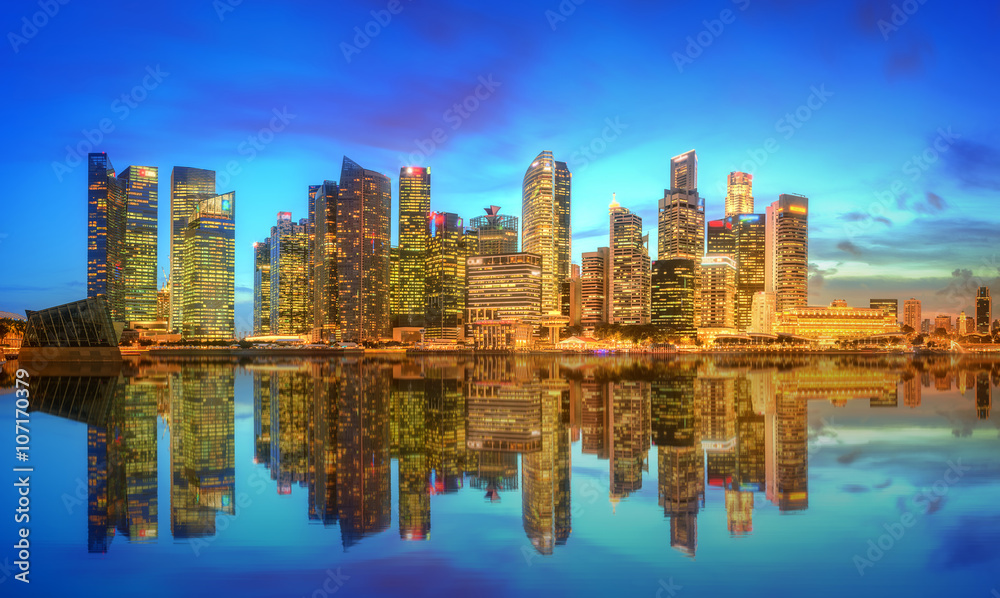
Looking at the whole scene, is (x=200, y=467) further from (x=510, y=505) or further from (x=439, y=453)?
(x=510, y=505)

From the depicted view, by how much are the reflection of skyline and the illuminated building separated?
0.08 metres

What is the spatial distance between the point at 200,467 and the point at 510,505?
458 inches

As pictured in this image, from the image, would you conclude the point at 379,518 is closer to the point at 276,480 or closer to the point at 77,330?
the point at 276,480

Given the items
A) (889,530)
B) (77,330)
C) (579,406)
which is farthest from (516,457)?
(77,330)

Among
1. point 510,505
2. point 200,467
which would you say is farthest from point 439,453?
point 200,467

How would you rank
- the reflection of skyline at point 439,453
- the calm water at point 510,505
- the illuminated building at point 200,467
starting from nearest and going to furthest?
1. the calm water at point 510,505
2. the illuminated building at point 200,467
3. the reflection of skyline at point 439,453

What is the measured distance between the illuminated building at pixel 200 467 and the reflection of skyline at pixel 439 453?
78 mm

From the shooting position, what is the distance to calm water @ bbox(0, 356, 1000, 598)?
12.1 m

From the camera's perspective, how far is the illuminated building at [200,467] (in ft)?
52.5

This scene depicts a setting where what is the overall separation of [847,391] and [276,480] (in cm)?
4922

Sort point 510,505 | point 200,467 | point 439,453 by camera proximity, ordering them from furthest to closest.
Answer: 1. point 439,453
2. point 200,467
3. point 510,505

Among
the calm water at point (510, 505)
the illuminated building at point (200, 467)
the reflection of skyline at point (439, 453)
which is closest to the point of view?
the calm water at point (510, 505)

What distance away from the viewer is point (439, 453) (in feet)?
78.5

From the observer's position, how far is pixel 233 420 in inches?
1344
